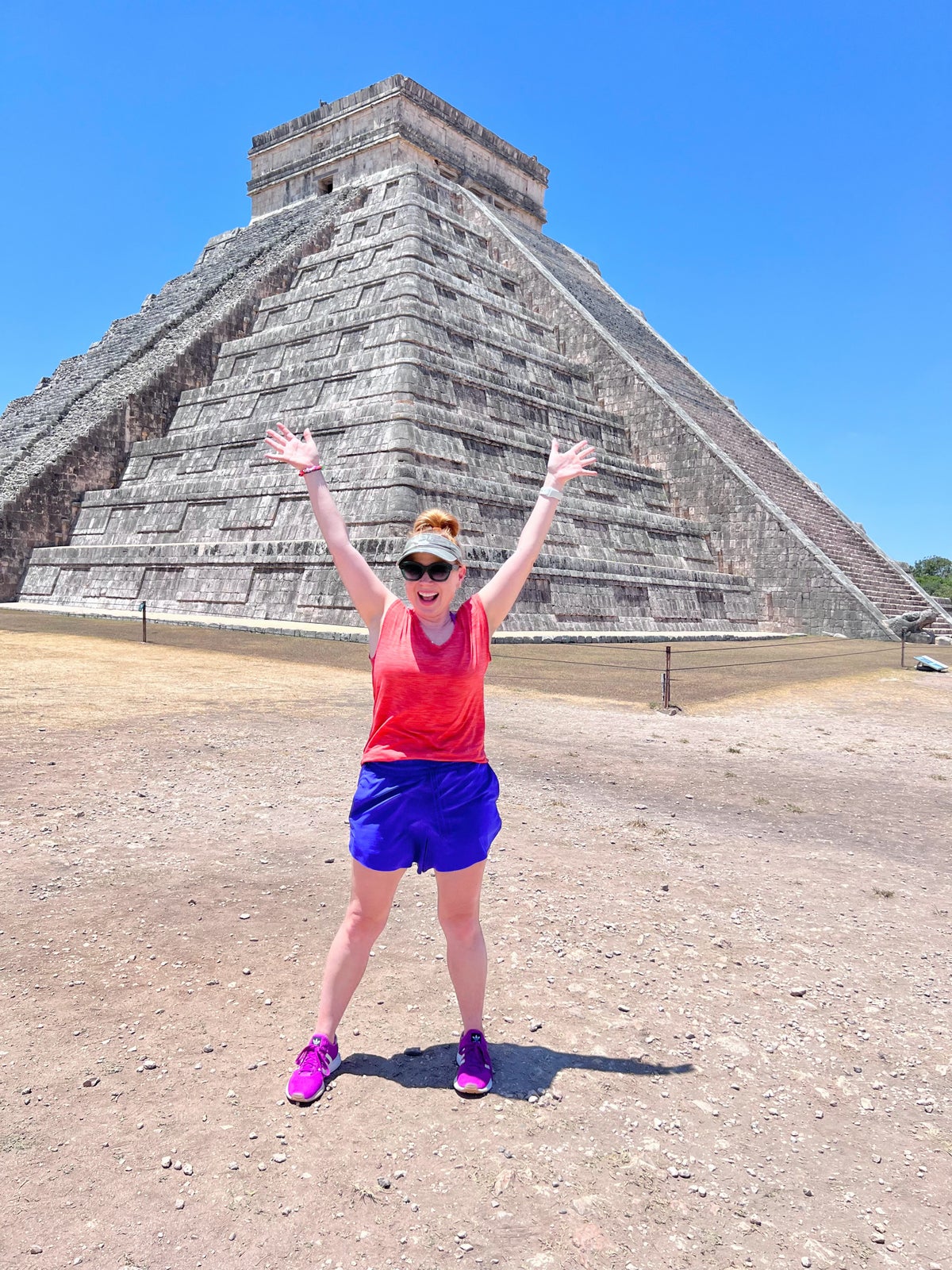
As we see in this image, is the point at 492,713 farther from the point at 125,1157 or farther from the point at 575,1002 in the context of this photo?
the point at 125,1157

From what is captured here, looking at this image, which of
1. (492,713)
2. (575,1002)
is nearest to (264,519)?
(492,713)

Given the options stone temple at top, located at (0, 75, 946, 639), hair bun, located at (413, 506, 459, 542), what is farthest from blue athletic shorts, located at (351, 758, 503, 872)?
stone temple at top, located at (0, 75, 946, 639)

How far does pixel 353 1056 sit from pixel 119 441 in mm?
26562

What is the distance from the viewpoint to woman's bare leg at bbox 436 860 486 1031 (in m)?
2.77

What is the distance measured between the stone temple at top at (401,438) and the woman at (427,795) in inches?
524

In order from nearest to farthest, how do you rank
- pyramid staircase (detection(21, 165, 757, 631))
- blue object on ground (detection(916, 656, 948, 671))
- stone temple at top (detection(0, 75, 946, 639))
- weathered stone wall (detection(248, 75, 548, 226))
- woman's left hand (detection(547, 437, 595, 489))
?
woman's left hand (detection(547, 437, 595, 489)) → blue object on ground (detection(916, 656, 948, 671)) → pyramid staircase (detection(21, 165, 757, 631)) → stone temple at top (detection(0, 75, 946, 639)) → weathered stone wall (detection(248, 75, 548, 226))

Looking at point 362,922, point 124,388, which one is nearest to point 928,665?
point 362,922

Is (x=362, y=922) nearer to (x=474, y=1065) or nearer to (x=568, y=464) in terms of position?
(x=474, y=1065)

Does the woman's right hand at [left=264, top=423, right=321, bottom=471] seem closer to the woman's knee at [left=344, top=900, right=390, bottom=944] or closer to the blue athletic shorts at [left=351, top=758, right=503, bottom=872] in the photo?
the blue athletic shorts at [left=351, top=758, right=503, bottom=872]

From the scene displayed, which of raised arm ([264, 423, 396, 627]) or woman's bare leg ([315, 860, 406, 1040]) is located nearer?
woman's bare leg ([315, 860, 406, 1040])

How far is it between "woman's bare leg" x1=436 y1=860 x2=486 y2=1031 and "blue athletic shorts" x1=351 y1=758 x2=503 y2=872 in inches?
4.1

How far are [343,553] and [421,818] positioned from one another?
0.96 m

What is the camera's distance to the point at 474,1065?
106 inches

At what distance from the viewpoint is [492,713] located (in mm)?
9133
